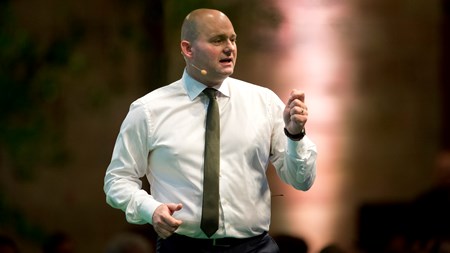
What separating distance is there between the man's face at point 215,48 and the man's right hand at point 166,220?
48 centimetres

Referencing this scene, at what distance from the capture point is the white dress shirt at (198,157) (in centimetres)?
382

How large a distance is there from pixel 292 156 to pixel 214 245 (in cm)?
38

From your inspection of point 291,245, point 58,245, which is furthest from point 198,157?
point 58,245

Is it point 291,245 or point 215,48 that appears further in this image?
point 291,245

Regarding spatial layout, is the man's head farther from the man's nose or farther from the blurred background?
the blurred background

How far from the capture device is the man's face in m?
3.88

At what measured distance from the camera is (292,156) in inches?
149

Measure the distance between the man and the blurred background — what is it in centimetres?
269

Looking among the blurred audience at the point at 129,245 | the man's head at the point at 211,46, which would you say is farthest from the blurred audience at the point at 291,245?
the man's head at the point at 211,46

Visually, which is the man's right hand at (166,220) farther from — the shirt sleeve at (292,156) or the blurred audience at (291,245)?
the blurred audience at (291,245)

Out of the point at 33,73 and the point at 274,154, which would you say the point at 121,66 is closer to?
the point at 33,73

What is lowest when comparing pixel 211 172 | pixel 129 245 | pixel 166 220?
pixel 129 245

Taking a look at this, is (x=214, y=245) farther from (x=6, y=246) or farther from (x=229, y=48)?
(x=6, y=246)

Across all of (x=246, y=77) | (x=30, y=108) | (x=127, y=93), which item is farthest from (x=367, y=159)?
(x=30, y=108)
